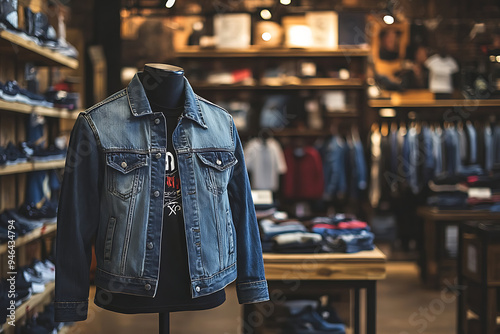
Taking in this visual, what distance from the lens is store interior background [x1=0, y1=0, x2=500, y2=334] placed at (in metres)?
6.59

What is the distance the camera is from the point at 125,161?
6.06 ft

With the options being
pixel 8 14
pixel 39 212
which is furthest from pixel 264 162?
pixel 8 14

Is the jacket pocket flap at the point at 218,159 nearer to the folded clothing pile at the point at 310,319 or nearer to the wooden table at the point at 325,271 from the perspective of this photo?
the wooden table at the point at 325,271

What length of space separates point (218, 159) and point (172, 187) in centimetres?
19

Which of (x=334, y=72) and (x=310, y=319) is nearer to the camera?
(x=310, y=319)

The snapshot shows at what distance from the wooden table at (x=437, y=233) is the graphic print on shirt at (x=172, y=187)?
170 inches

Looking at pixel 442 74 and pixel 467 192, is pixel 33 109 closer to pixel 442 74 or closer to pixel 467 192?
pixel 467 192

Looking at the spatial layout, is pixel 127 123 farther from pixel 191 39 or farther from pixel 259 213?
pixel 191 39

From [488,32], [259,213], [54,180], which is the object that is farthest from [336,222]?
[488,32]

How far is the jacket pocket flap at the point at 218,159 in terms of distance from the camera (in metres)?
1.94

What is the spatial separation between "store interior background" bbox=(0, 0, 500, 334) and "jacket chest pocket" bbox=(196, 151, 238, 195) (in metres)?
4.29

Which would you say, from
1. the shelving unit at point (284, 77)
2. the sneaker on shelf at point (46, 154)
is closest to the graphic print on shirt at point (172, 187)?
the sneaker on shelf at point (46, 154)

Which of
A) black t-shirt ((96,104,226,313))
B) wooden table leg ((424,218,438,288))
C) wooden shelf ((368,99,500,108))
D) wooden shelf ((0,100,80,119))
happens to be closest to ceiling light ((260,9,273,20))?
wooden shelf ((0,100,80,119))

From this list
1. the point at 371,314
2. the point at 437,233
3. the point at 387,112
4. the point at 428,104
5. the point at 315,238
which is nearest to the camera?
the point at 371,314
